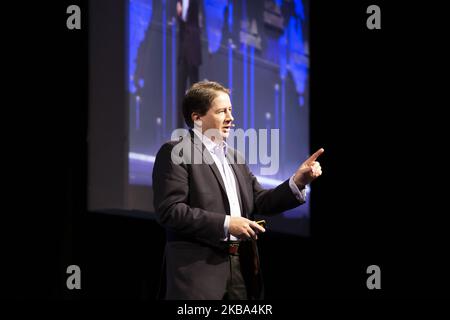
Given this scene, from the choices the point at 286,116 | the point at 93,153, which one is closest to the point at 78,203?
the point at 93,153

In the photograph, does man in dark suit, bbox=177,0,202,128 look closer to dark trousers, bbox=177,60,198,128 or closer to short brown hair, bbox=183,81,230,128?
dark trousers, bbox=177,60,198,128

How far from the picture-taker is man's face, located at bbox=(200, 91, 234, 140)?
236 cm

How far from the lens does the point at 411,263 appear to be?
319 cm

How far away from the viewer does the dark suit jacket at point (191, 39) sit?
3.89 metres

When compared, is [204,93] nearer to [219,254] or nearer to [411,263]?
[219,254]

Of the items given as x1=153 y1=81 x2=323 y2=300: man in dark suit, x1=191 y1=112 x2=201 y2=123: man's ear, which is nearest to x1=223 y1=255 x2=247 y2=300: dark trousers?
x1=153 y1=81 x2=323 y2=300: man in dark suit

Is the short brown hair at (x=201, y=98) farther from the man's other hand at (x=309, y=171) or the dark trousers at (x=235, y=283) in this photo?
the dark trousers at (x=235, y=283)

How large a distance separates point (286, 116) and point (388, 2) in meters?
0.75

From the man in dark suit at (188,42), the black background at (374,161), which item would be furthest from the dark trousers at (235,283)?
the man in dark suit at (188,42)

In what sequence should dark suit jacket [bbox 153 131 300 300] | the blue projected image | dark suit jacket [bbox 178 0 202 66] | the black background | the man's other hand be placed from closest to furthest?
dark suit jacket [bbox 153 131 300 300] < the man's other hand < the black background < the blue projected image < dark suit jacket [bbox 178 0 202 66]

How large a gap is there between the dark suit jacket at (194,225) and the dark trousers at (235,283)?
0.7 inches

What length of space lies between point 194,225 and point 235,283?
0.26 meters

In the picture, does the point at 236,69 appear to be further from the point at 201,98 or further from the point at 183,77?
the point at 201,98
